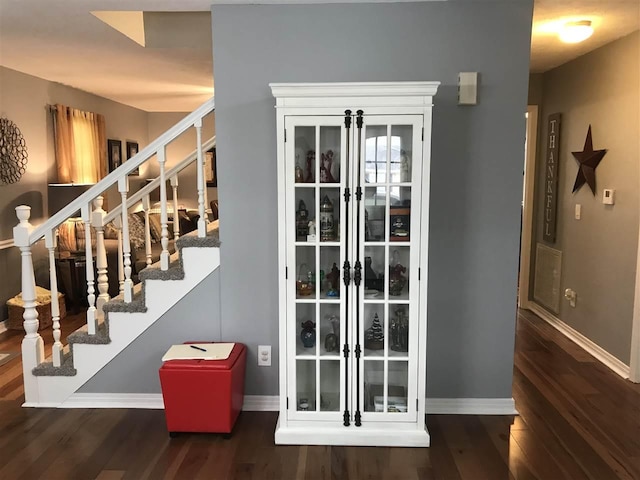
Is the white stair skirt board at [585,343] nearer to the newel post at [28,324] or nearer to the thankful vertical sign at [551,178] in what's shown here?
the thankful vertical sign at [551,178]

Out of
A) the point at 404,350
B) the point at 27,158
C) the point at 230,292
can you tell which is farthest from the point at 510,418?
the point at 27,158

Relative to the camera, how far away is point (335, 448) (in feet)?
8.93

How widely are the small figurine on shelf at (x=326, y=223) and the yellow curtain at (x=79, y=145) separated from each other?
3844mm

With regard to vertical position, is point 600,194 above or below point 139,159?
below

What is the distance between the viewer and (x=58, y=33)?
3547 millimetres

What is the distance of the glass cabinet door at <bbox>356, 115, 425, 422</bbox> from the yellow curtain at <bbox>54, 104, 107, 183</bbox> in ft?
13.2

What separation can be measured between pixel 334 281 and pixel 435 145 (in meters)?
0.94

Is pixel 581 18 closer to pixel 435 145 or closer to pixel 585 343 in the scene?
pixel 435 145

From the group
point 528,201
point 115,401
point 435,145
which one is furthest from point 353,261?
point 528,201

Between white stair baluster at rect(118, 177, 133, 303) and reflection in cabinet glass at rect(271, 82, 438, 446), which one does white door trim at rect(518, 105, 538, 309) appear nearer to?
reflection in cabinet glass at rect(271, 82, 438, 446)

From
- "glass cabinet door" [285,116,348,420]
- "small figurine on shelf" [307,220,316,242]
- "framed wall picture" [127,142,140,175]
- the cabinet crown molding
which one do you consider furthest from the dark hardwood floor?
"framed wall picture" [127,142,140,175]

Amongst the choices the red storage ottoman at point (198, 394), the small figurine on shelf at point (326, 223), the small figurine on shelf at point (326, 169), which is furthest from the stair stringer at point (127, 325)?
the small figurine on shelf at point (326, 169)

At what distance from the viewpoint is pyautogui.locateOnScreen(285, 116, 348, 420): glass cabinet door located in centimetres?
263

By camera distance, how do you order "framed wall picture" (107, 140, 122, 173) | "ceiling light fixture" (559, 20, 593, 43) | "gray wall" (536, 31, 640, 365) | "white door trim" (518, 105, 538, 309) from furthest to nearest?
"framed wall picture" (107, 140, 122, 173), "white door trim" (518, 105, 538, 309), "gray wall" (536, 31, 640, 365), "ceiling light fixture" (559, 20, 593, 43)
